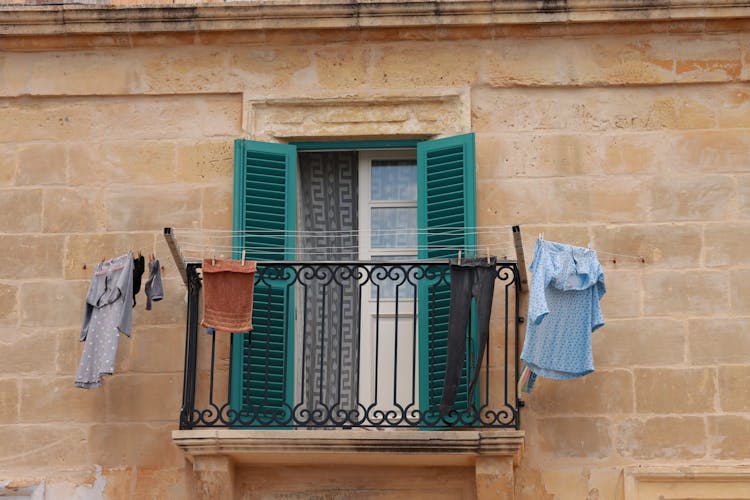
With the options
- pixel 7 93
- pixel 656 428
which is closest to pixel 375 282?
pixel 656 428

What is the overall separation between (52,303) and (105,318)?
2.00 feet

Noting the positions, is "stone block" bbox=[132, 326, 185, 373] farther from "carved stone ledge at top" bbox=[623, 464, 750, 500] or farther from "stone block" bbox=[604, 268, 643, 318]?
"carved stone ledge at top" bbox=[623, 464, 750, 500]

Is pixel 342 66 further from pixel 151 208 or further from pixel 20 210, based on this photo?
pixel 20 210

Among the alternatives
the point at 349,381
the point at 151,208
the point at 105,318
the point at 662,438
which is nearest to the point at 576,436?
the point at 662,438

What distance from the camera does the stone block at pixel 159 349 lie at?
1120 cm

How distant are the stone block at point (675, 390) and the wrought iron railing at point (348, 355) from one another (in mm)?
777

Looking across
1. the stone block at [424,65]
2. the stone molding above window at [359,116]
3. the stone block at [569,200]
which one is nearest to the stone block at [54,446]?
the stone molding above window at [359,116]

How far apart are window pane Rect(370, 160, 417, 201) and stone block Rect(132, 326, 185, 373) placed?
1.60 meters

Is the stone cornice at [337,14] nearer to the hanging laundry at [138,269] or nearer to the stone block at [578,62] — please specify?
the stone block at [578,62]

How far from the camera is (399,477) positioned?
10.9 metres

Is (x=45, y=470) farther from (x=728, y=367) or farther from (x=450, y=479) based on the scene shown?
(x=728, y=367)

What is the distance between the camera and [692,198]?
1131cm

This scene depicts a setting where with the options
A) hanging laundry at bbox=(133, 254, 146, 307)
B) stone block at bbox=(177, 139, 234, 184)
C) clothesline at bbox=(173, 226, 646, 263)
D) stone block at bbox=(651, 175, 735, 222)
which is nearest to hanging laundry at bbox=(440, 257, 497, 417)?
clothesline at bbox=(173, 226, 646, 263)

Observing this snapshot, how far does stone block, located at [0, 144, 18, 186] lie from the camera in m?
11.6
